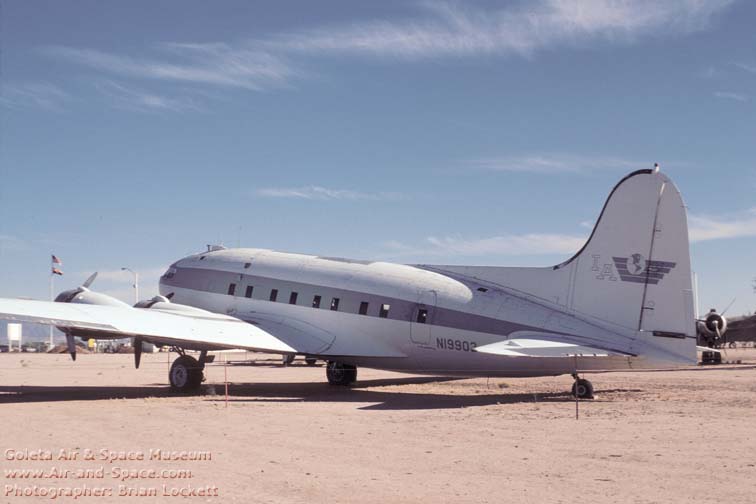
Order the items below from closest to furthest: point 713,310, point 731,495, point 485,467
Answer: point 731,495 < point 485,467 < point 713,310

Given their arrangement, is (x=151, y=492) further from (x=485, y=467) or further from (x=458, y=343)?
(x=458, y=343)

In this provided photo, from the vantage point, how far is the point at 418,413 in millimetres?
18641

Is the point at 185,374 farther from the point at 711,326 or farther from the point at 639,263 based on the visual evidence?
the point at 711,326

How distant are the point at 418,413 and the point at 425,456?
6517 millimetres

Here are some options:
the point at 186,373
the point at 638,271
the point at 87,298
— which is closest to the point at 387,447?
the point at 638,271

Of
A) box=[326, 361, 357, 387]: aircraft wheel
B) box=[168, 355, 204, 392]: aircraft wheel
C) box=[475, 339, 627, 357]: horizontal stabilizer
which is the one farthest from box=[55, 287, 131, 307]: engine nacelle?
box=[475, 339, 627, 357]: horizontal stabilizer

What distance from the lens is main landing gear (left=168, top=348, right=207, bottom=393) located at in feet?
82.4

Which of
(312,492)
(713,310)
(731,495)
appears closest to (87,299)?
(312,492)

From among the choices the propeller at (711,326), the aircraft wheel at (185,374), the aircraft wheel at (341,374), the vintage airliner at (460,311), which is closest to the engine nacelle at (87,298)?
the vintage airliner at (460,311)

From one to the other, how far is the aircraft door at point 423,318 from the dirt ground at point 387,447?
1874mm

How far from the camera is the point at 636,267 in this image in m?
20.8

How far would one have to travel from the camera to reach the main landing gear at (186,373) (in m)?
25.1

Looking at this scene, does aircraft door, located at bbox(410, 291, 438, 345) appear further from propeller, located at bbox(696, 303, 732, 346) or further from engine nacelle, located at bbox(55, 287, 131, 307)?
propeller, located at bbox(696, 303, 732, 346)

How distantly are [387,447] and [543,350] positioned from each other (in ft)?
25.5
